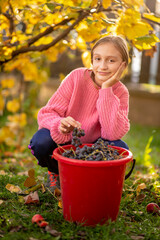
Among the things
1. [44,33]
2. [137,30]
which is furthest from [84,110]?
[44,33]

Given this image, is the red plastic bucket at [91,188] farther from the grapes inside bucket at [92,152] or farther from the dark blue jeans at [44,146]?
the dark blue jeans at [44,146]

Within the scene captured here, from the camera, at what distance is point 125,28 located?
1.92 meters

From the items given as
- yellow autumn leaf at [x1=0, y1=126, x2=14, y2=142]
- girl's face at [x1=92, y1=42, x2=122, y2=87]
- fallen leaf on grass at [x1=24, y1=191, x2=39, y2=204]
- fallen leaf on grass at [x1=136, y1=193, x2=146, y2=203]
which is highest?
girl's face at [x1=92, y1=42, x2=122, y2=87]

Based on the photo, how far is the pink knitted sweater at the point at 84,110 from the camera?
1816 millimetres

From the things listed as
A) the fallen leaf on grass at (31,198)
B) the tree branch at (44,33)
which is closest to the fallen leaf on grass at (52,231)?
the fallen leaf on grass at (31,198)

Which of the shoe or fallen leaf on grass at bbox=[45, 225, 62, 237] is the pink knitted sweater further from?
fallen leaf on grass at bbox=[45, 225, 62, 237]

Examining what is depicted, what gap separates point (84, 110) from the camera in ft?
6.46

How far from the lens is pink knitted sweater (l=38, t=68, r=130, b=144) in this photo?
5.96 ft

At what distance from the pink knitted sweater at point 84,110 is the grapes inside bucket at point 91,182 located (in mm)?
252

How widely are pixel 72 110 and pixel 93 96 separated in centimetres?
16

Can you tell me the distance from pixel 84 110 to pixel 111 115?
0.25 metres

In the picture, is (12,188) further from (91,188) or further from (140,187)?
(140,187)

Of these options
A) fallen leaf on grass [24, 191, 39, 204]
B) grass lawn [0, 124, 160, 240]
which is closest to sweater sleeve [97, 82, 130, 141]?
grass lawn [0, 124, 160, 240]

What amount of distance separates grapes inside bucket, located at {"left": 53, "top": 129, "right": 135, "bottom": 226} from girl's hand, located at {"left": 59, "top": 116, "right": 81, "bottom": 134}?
0.03 m
